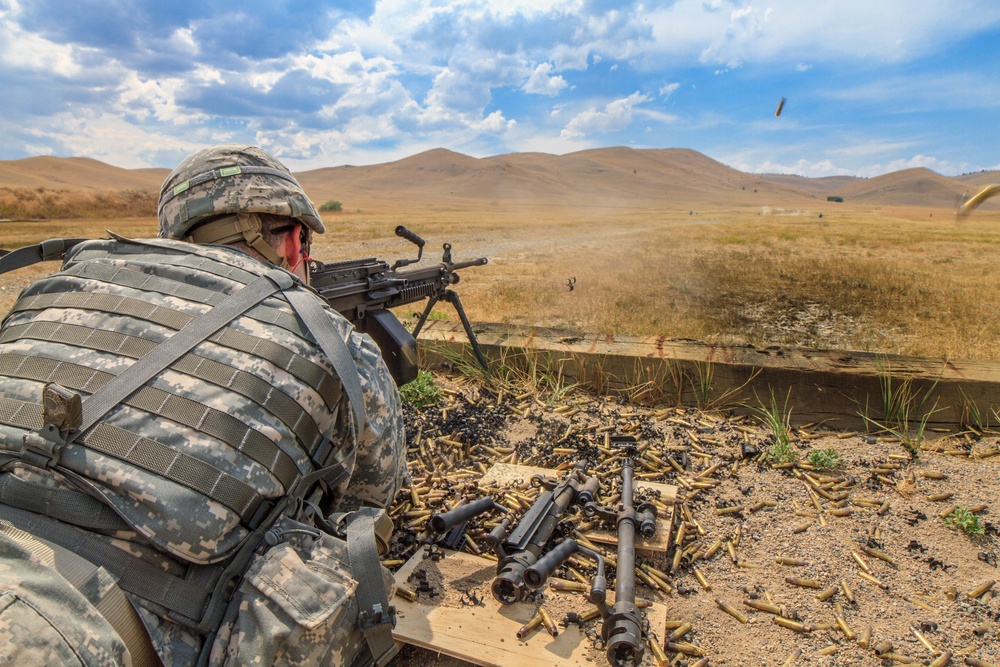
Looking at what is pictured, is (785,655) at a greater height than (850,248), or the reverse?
(850,248)

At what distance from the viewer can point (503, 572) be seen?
285cm

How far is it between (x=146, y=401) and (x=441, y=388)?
158 inches

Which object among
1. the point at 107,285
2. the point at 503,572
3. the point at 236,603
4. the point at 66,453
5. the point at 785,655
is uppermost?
the point at 107,285

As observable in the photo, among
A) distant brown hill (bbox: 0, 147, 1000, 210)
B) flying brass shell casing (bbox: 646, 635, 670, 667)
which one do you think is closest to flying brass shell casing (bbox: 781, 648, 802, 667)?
flying brass shell casing (bbox: 646, 635, 670, 667)

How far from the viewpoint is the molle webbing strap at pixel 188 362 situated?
2076 millimetres

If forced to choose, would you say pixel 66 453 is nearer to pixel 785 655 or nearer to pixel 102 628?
pixel 102 628

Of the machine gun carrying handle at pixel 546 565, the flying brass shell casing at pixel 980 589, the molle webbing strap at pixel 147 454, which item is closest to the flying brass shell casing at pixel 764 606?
the machine gun carrying handle at pixel 546 565

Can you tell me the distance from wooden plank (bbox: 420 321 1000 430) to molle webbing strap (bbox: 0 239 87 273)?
3936mm

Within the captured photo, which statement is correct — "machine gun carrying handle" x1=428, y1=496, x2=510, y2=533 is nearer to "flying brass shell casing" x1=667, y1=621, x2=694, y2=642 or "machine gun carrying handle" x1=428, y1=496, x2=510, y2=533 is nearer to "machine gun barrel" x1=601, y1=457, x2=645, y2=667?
"machine gun barrel" x1=601, y1=457, x2=645, y2=667

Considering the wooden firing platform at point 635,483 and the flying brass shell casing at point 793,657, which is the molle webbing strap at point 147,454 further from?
the flying brass shell casing at point 793,657

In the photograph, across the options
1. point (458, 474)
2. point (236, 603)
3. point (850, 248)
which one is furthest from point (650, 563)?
point (850, 248)

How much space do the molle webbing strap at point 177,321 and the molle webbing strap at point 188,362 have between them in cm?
10

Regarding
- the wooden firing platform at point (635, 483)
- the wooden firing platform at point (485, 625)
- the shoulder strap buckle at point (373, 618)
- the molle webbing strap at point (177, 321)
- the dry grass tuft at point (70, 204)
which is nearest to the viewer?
the shoulder strap buckle at point (373, 618)

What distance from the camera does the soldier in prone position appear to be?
170cm
